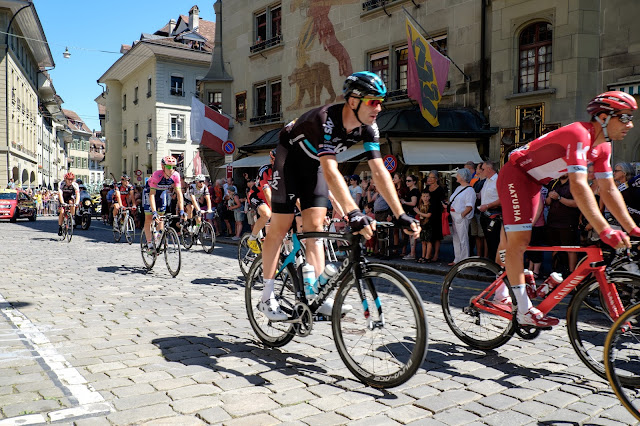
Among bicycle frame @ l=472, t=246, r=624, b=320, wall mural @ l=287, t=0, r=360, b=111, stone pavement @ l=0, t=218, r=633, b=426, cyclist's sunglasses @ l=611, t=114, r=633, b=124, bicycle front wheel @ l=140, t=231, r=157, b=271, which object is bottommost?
stone pavement @ l=0, t=218, r=633, b=426

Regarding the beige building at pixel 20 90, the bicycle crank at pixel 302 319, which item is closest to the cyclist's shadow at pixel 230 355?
the bicycle crank at pixel 302 319

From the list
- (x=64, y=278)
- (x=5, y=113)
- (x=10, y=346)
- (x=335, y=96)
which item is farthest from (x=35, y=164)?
(x=10, y=346)

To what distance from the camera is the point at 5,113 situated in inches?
1773

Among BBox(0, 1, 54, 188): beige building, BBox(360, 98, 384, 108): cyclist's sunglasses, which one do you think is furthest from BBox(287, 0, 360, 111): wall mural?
BBox(0, 1, 54, 188): beige building

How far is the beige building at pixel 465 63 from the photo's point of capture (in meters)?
14.9

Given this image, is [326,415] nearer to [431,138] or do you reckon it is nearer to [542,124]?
[542,124]

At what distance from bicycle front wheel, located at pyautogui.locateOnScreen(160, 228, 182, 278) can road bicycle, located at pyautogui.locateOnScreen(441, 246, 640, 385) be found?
5362mm

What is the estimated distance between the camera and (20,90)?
172 feet

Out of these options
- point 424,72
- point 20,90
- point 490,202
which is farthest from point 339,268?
point 20,90

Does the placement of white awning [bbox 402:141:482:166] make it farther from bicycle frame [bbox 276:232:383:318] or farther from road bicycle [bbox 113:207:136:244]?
bicycle frame [bbox 276:232:383:318]

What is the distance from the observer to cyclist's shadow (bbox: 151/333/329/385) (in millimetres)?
4273

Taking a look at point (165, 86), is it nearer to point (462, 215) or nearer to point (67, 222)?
point (67, 222)

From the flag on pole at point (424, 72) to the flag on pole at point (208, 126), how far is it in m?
13.2

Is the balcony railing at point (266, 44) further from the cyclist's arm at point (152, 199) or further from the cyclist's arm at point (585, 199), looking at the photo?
the cyclist's arm at point (585, 199)
